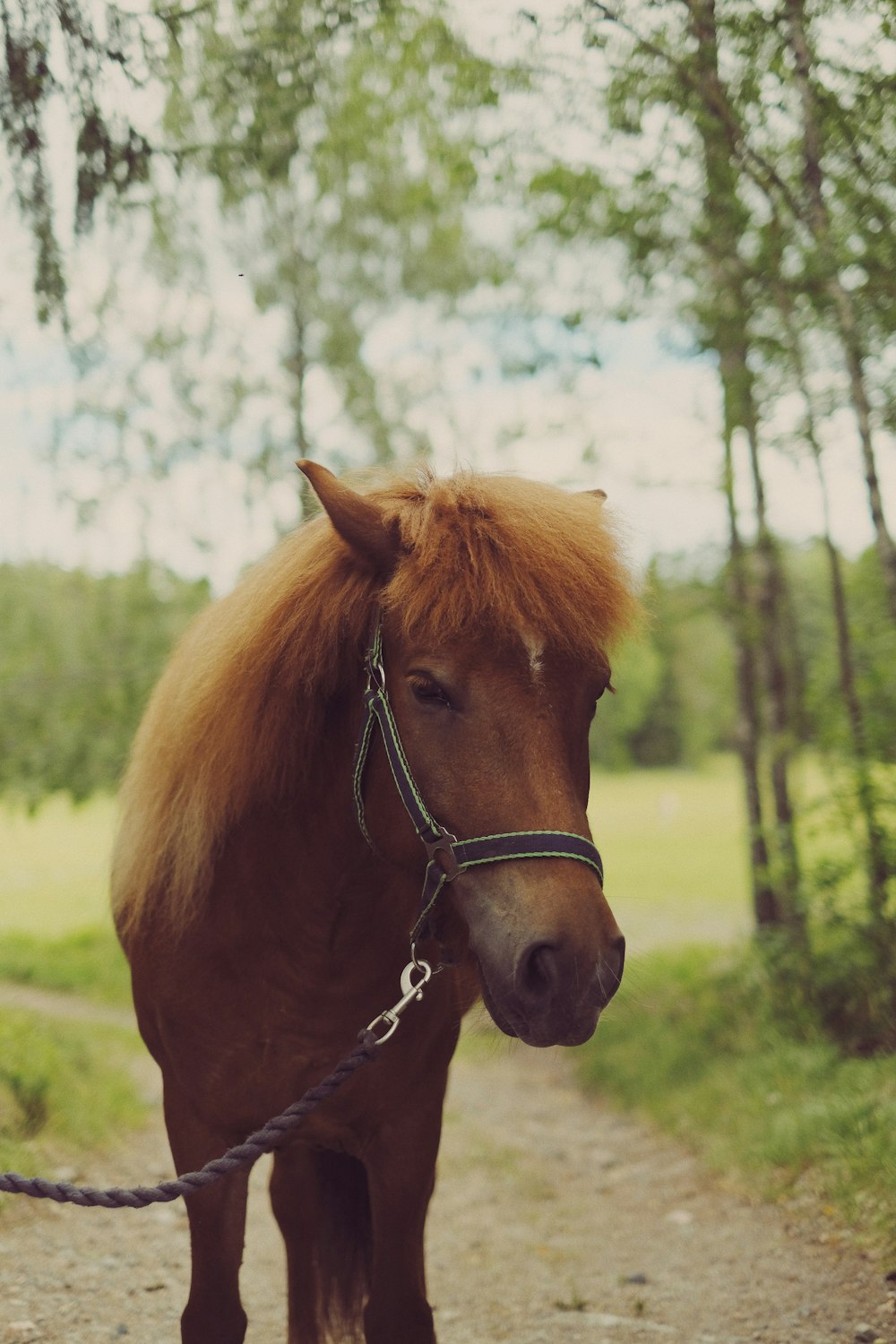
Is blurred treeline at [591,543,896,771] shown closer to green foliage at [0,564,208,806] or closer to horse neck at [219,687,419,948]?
horse neck at [219,687,419,948]

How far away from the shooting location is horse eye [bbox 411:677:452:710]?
6.77 feet

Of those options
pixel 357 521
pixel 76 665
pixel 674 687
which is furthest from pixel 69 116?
pixel 674 687

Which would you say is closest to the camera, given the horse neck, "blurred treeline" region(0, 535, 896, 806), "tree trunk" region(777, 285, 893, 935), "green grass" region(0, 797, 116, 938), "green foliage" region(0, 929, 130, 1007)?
the horse neck

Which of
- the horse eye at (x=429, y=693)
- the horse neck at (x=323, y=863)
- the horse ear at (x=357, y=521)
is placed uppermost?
the horse ear at (x=357, y=521)

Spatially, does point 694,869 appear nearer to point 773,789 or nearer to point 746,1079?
point 773,789

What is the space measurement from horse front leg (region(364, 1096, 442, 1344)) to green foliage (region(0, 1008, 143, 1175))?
2.52m

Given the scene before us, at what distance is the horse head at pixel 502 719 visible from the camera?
1.86 meters

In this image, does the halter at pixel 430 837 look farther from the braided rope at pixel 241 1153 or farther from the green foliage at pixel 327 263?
the green foliage at pixel 327 263

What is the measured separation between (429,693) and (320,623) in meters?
0.38

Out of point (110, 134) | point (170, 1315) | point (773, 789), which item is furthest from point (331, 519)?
point (773, 789)

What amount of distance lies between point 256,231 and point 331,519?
9.30 meters

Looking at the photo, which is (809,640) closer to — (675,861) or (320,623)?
(320,623)

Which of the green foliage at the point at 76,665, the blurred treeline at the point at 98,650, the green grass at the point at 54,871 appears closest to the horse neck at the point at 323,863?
the blurred treeline at the point at 98,650

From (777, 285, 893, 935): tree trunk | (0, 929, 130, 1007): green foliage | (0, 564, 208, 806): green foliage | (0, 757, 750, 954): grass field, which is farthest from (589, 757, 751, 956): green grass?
(0, 929, 130, 1007): green foliage
